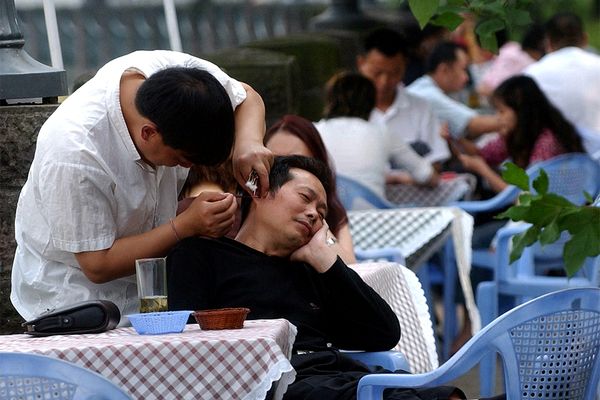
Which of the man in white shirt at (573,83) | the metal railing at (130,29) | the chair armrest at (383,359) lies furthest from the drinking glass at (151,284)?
the metal railing at (130,29)

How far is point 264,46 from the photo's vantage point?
10664 millimetres

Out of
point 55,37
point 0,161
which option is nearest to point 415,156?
point 55,37

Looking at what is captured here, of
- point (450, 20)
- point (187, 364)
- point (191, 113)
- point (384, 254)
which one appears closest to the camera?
point (187, 364)

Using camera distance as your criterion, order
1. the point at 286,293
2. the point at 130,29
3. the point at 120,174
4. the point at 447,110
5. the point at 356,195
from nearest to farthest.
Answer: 1. the point at 120,174
2. the point at 286,293
3. the point at 356,195
4. the point at 447,110
5. the point at 130,29

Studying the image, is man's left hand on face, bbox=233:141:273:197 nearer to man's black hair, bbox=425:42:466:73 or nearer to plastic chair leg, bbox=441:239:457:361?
plastic chair leg, bbox=441:239:457:361

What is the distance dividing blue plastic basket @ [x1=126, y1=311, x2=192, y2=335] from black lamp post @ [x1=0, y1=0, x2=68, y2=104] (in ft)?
Result: 5.60

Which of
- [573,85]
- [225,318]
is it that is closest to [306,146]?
[225,318]

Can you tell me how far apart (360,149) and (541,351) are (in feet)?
13.3

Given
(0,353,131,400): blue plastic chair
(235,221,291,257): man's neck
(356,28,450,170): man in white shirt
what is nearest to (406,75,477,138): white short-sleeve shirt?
(356,28,450,170): man in white shirt

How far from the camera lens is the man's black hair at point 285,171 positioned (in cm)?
405

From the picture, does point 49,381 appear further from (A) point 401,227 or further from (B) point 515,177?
(A) point 401,227

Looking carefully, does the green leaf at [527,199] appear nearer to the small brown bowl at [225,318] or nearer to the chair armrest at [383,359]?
the chair armrest at [383,359]

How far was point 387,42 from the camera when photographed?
904 cm

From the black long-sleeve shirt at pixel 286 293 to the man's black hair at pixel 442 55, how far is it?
6.12 meters
